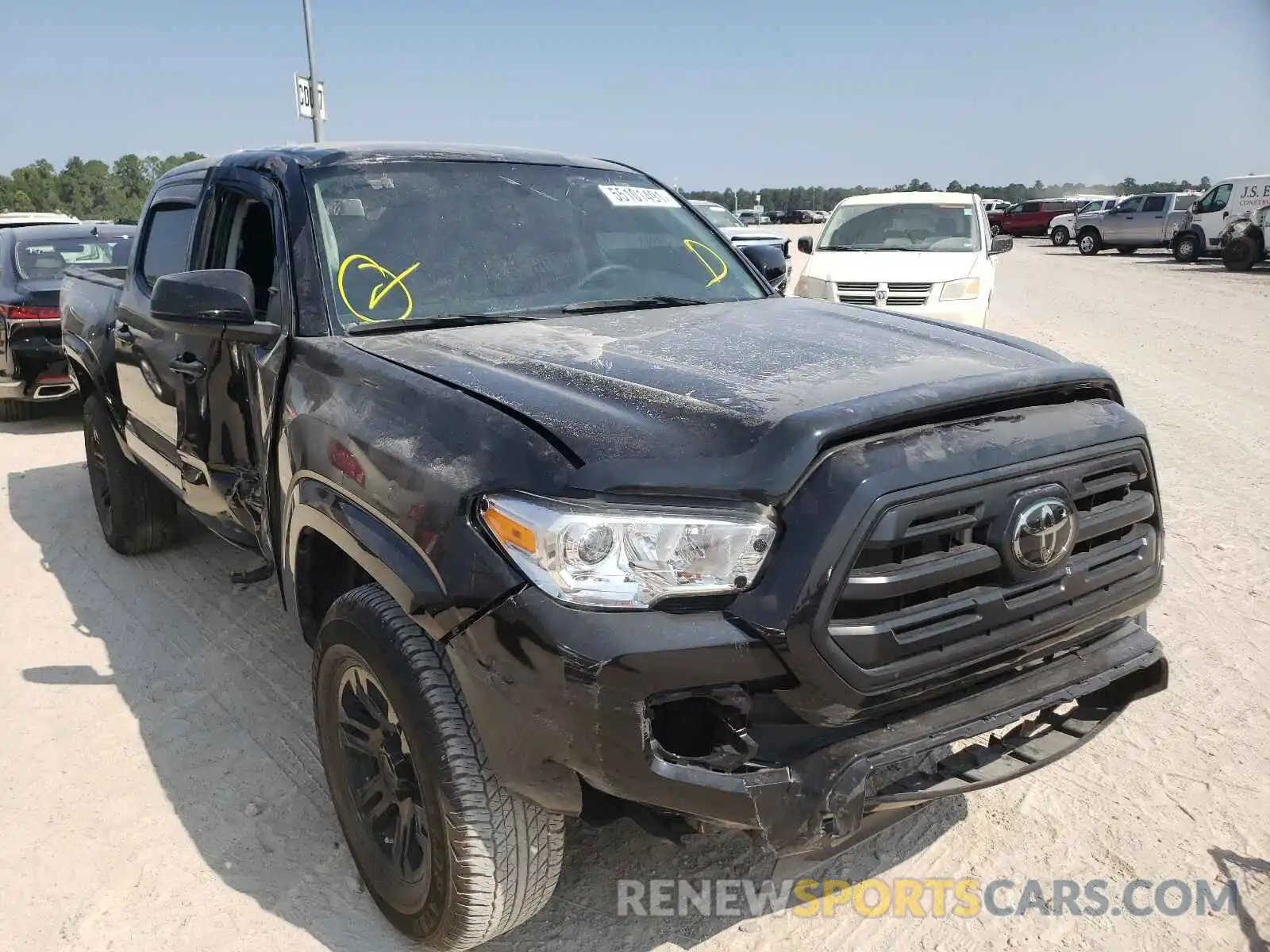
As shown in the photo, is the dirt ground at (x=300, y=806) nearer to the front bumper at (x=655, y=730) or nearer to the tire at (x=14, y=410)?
the front bumper at (x=655, y=730)

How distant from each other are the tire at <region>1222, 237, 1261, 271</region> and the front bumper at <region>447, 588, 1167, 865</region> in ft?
78.3

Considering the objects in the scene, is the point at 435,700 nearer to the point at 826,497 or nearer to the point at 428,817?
the point at 428,817

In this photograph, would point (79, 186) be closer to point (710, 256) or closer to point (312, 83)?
point (312, 83)

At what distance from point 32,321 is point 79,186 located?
244ft

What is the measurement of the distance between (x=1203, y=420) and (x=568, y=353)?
6.44m

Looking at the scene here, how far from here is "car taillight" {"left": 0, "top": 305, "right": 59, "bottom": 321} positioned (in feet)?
26.7

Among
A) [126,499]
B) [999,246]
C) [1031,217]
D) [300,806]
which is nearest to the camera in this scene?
[300,806]

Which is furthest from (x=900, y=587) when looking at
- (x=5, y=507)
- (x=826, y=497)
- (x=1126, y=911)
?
(x=5, y=507)

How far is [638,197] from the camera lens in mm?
3812

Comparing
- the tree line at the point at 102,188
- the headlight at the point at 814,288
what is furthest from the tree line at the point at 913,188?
the headlight at the point at 814,288

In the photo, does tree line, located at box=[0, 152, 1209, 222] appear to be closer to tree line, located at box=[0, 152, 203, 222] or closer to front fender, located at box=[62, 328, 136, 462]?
tree line, located at box=[0, 152, 203, 222]

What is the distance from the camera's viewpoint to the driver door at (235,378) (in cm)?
302

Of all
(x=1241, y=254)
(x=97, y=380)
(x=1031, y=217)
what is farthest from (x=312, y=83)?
(x=1031, y=217)

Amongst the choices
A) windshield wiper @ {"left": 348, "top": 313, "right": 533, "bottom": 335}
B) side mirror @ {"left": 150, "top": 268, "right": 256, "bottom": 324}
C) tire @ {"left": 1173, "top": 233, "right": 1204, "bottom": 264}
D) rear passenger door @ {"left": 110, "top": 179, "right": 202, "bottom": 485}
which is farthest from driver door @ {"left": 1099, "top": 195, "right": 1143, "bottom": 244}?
side mirror @ {"left": 150, "top": 268, "right": 256, "bottom": 324}
